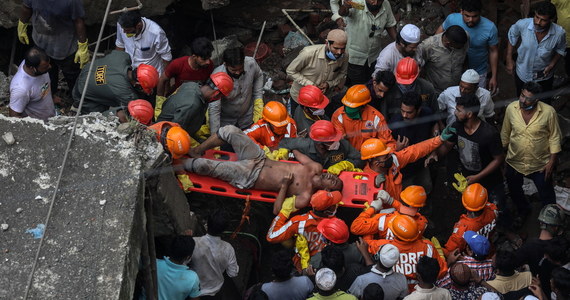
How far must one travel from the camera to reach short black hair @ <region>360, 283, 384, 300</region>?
5621 mm

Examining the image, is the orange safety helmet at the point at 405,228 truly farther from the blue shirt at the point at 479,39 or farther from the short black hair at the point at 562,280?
the blue shirt at the point at 479,39

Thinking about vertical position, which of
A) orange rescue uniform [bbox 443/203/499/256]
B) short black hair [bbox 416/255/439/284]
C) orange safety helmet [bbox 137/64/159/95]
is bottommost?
orange rescue uniform [bbox 443/203/499/256]

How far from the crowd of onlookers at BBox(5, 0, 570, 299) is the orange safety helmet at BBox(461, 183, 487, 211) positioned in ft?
0.04

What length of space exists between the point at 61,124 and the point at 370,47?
4251mm

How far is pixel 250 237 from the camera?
24.2ft

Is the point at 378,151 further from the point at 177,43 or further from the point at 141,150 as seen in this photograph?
the point at 177,43

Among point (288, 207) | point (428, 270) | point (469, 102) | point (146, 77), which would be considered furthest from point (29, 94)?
point (469, 102)

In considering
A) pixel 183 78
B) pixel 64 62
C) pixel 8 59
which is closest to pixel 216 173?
pixel 183 78

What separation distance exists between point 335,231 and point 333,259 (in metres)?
0.42

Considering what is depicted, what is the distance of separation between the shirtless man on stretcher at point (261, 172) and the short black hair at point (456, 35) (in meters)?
2.01

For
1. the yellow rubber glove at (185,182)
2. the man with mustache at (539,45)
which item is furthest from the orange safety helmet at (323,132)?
the man with mustache at (539,45)

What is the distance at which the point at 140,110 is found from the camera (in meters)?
6.65

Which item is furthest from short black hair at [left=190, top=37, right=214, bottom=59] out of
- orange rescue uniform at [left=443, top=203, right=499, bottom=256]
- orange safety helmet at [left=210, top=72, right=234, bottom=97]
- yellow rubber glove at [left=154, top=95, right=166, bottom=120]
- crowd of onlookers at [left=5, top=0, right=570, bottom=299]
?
orange rescue uniform at [left=443, top=203, right=499, bottom=256]

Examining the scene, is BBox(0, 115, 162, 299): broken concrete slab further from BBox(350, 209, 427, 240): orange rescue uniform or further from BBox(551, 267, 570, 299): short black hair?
BBox(551, 267, 570, 299): short black hair
